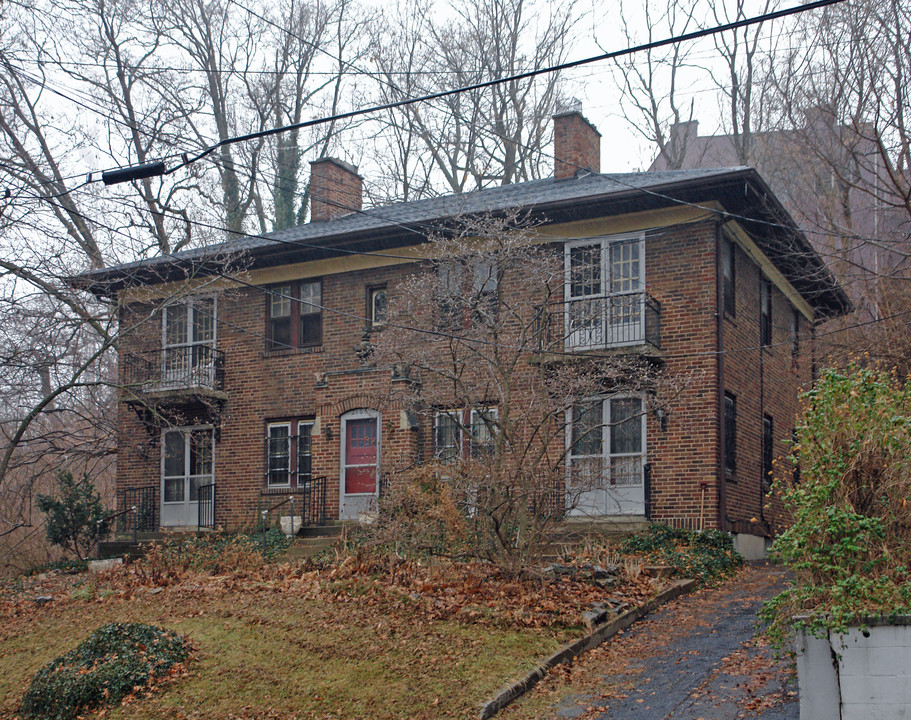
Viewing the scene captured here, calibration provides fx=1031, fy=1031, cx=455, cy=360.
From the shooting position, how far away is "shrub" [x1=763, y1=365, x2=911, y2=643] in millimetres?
7320

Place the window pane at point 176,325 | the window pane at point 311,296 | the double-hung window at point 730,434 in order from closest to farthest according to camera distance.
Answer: the double-hung window at point 730,434 → the window pane at point 311,296 → the window pane at point 176,325

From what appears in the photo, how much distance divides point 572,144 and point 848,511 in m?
14.5

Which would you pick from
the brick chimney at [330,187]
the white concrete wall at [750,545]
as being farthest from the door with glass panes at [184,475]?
the white concrete wall at [750,545]

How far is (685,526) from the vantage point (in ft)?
55.8

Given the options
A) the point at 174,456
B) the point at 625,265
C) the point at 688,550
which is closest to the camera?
the point at 688,550

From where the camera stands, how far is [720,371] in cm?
1750

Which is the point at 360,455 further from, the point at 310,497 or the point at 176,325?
the point at 176,325

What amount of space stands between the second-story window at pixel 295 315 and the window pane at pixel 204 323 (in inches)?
56.1

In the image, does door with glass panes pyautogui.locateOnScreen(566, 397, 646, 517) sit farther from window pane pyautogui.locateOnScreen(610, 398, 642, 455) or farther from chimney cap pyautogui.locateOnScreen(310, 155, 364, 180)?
chimney cap pyautogui.locateOnScreen(310, 155, 364, 180)

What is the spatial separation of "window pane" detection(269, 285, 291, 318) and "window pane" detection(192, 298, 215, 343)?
4.48 ft

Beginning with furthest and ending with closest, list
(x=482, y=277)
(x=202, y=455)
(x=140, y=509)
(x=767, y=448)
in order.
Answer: (x=140, y=509)
(x=202, y=455)
(x=767, y=448)
(x=482, y=277)

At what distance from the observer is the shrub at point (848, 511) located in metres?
7.32

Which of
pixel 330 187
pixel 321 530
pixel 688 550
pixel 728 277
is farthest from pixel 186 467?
pixel 728 277

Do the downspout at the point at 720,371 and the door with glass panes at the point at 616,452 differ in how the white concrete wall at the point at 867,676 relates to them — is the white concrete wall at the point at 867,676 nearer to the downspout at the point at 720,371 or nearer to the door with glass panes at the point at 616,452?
the door with glass panes at the point at 616,452
